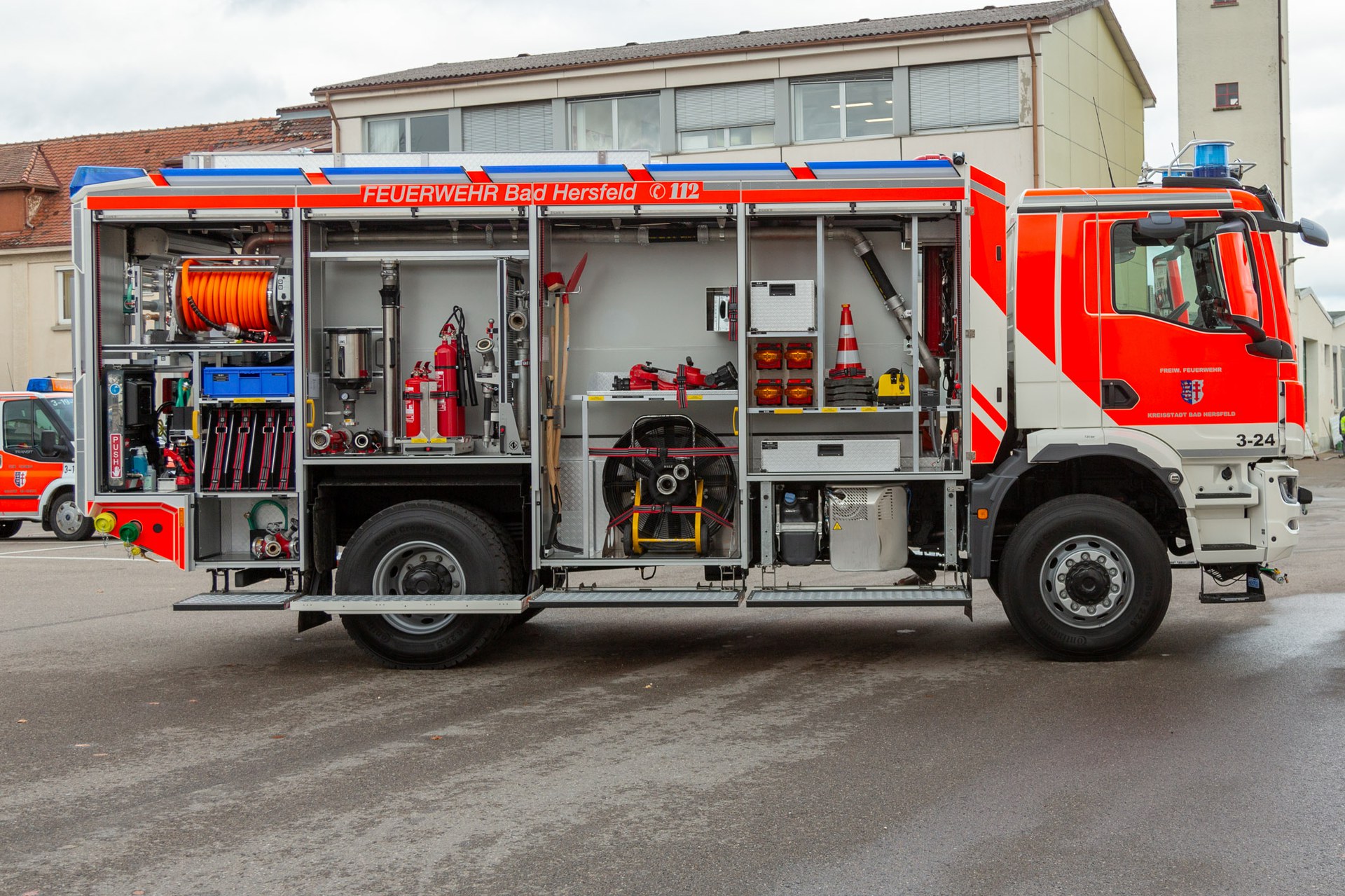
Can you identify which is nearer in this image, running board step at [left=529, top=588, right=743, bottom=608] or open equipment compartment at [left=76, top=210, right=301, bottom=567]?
running board step at [left=529, top=588, right=743, bottom=608]

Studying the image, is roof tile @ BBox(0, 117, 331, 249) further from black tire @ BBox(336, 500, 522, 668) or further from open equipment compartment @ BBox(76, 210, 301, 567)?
black tire @ BBox(336, 500, 522, 668)

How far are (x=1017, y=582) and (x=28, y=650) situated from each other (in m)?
7.03

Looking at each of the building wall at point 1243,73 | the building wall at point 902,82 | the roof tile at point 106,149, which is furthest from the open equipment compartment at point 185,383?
the building wall at point 1243,73

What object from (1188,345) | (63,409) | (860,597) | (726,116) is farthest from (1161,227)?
(726,116)

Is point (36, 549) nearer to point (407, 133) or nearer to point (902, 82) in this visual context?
point (407, 133)

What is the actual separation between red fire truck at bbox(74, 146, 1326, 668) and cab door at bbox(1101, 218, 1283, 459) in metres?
0.02

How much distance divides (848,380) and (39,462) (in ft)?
50.7

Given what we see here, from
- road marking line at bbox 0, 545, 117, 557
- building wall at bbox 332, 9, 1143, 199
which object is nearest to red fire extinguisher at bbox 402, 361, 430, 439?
road marking line at bbox 0, 545, 117, 557

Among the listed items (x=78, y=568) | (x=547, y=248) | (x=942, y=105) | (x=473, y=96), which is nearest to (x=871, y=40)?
(x=942, y=105)

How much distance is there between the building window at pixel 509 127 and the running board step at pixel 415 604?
22897mm

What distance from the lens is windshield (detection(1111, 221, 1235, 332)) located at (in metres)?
8.22

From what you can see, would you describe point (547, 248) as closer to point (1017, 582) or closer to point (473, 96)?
point (1017, 582)

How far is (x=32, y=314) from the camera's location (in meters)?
34.8

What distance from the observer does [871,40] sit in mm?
26906
